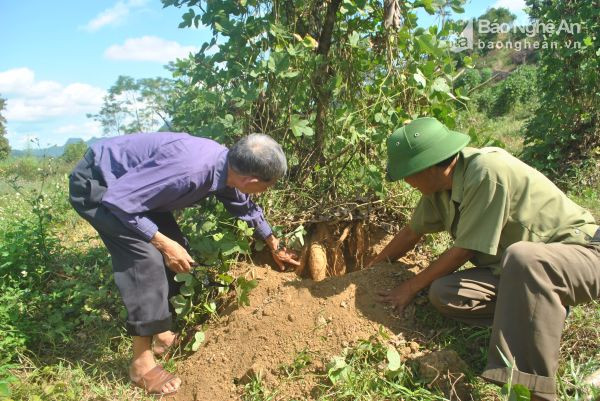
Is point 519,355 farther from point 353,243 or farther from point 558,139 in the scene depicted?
point 558,139

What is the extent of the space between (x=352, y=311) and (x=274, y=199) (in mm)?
1011

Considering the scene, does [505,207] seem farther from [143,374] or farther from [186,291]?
[143,374]

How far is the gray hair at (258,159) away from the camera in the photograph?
2.28 metres

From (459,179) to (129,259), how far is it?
1.69 metres

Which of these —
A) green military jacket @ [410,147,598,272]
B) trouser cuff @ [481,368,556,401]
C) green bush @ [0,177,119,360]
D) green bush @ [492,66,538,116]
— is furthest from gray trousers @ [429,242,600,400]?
green bush @ [492,66,538,116]

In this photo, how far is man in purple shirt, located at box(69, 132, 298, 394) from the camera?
Answer: 2271mm

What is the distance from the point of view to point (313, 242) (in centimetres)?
312

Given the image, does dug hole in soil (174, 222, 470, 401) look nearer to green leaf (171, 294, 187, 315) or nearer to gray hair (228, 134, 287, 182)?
green leaf (171, 294, 187, 315)

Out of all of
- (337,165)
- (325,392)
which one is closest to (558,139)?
(337,165)

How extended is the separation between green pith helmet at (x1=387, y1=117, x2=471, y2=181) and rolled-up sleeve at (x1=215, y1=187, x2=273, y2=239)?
94cm

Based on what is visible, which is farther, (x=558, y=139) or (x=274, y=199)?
Result: (x=558, y=139)

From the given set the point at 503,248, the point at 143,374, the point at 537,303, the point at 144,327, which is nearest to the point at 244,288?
the point at 144,327

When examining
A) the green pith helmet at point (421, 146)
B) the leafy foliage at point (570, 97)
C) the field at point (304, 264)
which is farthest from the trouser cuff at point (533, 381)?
the leafy foliage at point (570, 97)

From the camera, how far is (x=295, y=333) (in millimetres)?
2459
